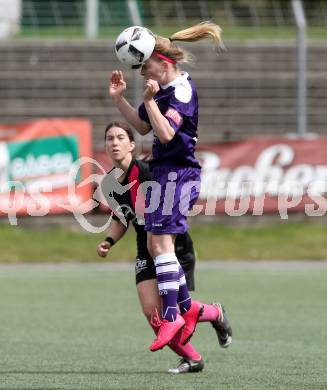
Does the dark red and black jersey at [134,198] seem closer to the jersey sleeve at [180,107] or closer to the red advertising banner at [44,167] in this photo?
the jersey sleeve at [180,107]

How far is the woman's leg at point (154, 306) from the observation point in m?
7.23

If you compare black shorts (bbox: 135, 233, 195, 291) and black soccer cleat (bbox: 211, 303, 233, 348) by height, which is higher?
black shorts (bbox: 135, 233, 195, 291)

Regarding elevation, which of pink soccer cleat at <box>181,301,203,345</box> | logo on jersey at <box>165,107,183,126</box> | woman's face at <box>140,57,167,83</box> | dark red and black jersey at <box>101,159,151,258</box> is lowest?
pink soccer cleat at <box>181,301,203,345</box>

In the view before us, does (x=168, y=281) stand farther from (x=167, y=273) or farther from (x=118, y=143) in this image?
(x=118, y=143)

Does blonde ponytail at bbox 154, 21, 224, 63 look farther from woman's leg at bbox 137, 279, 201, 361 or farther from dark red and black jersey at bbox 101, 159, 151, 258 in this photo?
woman's leg at bbox 137, 279, 201, 361

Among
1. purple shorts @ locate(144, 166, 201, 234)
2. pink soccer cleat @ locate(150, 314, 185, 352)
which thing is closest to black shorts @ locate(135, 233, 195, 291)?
purple shorts @ locate(144, 166, 201, 234)

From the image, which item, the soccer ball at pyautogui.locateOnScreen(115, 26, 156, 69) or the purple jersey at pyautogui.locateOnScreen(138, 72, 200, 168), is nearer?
the soccer ball at pyautogui.locateOnScreen(115, 26, 156, 69)

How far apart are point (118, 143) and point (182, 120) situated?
77 cm

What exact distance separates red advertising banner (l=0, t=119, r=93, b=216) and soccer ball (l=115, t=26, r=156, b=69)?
9883 millimetres

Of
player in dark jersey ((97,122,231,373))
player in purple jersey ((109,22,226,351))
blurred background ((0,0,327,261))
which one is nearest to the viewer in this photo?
player in purple jersey ((109,22,226,351))

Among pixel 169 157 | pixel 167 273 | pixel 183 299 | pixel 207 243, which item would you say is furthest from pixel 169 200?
pixel 207 243

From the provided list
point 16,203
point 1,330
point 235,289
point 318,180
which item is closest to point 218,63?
point 318,180

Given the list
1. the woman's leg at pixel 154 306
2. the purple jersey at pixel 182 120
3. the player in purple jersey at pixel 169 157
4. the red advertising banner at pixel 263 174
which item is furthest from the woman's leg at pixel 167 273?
the red advertising banner at pixel 263 174

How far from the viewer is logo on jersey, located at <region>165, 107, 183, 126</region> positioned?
6.82 m
